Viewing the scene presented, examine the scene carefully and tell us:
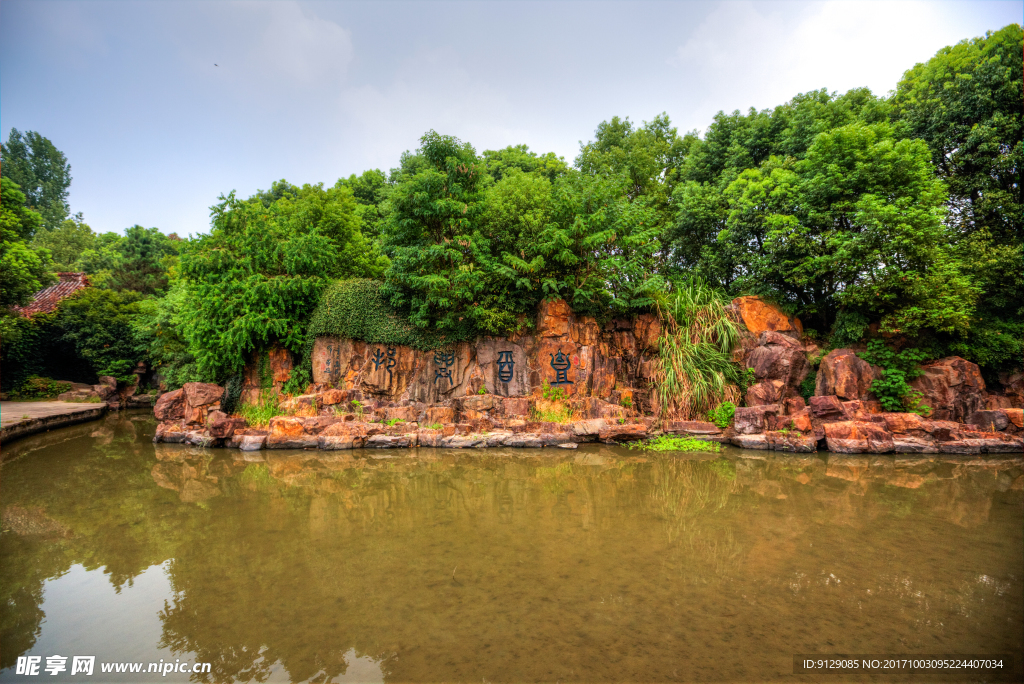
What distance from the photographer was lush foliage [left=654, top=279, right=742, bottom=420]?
30.2ft

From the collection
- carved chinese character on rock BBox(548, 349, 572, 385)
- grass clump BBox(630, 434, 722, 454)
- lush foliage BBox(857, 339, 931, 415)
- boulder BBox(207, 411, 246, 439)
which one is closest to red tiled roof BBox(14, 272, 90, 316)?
boulder BBox(207, 411, 246, 439)

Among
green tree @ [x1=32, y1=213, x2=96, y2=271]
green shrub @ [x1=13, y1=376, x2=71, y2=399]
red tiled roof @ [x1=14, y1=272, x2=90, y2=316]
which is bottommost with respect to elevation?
green shrub @ [x1=13, y1=376, x2=71, y2=399]

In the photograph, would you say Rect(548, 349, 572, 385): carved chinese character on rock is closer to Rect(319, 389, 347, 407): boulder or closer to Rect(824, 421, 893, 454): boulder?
Rect(319, 389, 347, 407): boulder

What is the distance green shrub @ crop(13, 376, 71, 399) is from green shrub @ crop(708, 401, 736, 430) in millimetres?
18940

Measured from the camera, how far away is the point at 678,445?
26.8 feet

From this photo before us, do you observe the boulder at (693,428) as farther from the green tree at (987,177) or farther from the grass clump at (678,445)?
the green tree at (987,177)

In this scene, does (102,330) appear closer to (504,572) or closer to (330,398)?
(330,398)

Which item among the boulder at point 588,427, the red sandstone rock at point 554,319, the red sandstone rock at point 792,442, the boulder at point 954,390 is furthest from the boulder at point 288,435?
the boulder at point 954,390

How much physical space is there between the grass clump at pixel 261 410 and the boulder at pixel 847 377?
11.5m

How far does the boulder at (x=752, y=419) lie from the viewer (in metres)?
8.27

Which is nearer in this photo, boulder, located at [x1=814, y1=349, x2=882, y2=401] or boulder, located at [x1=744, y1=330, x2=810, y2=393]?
boulder, located at [x1=814, y1=349, x2=882, y2=401]

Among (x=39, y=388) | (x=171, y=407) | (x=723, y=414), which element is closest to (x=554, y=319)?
(x=723, y=414)

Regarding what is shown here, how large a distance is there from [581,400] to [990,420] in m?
7.68

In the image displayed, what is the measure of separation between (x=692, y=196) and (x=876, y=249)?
4729 millimetres
